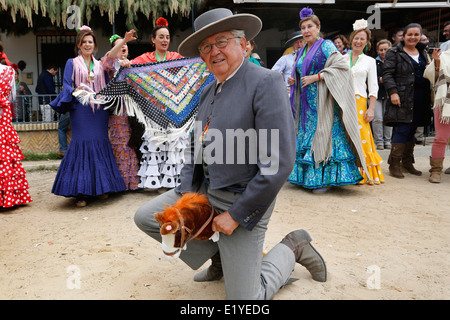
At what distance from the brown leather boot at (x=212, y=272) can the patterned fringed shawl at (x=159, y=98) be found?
7.56 feet

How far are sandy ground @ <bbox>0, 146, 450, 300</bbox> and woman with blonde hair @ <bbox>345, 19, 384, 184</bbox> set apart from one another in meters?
0.33

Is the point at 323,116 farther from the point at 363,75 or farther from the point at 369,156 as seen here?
the point at 363,75

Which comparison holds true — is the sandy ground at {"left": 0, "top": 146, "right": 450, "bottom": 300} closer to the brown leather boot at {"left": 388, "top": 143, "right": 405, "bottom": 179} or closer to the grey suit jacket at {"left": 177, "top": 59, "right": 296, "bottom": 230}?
the brown leather boot at {"left": 388, "top": 143, "right": 405, "bottom": 179}

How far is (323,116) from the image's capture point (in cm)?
464

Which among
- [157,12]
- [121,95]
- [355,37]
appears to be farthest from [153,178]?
[157,12]

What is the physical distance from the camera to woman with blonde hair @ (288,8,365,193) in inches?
179

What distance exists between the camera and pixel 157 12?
28.2 feet

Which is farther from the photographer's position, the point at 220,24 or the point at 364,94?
the point at 364,94

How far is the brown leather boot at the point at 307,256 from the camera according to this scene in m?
A: 2.56

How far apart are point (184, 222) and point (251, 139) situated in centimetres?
56

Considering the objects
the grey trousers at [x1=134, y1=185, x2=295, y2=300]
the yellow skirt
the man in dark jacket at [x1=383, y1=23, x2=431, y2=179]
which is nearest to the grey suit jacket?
the grey trousers at [x1=134, y1=185, x2=295, y2=300]

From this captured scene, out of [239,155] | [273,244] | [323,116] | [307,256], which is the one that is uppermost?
[323,116]

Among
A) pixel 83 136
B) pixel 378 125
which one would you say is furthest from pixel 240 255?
pixel 378 125

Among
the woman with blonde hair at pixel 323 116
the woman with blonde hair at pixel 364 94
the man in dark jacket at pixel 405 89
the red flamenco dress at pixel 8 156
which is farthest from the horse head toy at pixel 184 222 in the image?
the man in dark jacket at pixel 405 89
